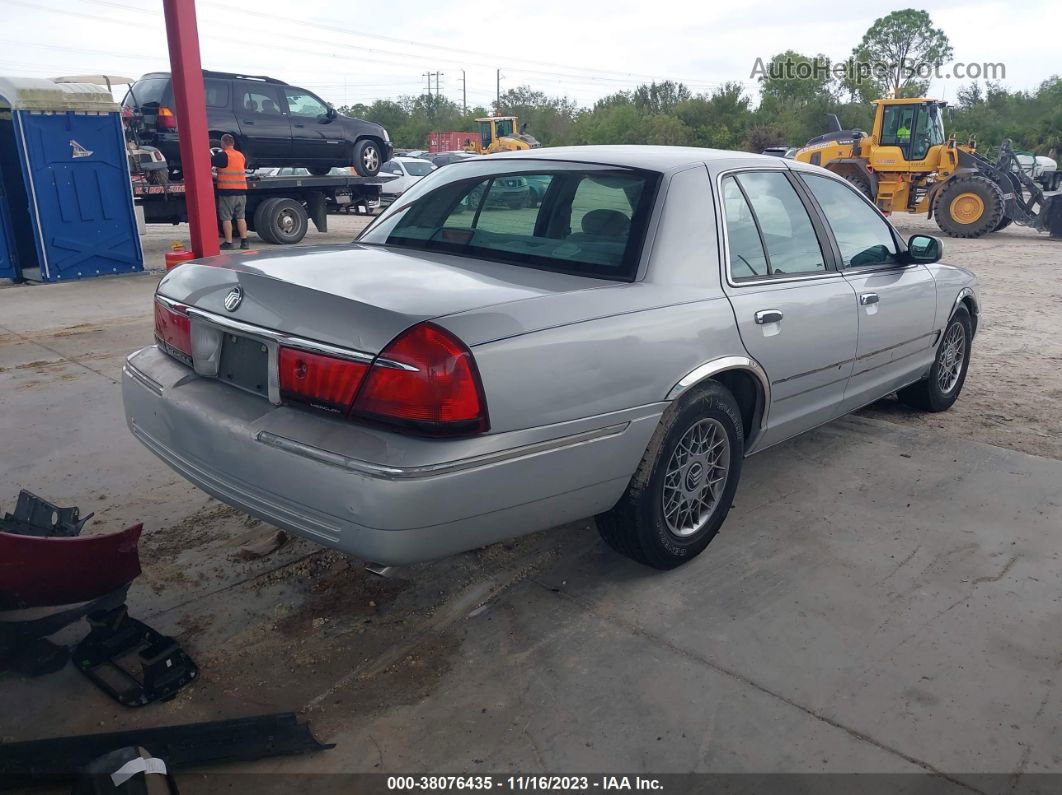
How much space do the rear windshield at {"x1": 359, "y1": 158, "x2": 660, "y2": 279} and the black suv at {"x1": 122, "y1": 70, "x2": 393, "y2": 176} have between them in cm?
1059

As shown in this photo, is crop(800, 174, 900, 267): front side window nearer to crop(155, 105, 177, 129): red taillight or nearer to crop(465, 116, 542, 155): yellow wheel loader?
crop(155, 105, 177, 129): red taillight

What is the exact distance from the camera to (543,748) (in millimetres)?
2377

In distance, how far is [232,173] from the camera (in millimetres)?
12844

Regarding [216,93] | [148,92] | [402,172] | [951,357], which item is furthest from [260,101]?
[951,357]

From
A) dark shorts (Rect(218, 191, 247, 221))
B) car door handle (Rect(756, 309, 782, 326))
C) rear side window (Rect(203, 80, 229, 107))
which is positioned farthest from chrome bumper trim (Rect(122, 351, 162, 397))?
rear side window (Rect(203, 80, 229, 107))

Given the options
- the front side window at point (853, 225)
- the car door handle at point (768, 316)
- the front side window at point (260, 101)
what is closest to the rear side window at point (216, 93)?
the front side window at point (260, 101)

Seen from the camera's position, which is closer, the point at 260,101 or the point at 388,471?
the point at 388,471

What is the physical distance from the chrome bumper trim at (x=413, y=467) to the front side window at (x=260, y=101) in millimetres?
13525

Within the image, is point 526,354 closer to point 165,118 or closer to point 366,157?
point 165,118

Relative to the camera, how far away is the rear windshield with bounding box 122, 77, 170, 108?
1324cm

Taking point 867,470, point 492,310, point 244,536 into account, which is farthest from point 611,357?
point 867,470

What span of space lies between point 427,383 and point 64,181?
1010 centimetres

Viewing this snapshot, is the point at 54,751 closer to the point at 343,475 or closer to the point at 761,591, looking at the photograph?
the point at 343,475

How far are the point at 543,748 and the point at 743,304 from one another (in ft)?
5.92
